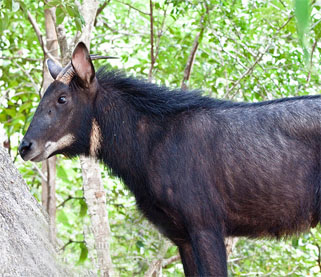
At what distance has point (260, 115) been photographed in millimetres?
4156

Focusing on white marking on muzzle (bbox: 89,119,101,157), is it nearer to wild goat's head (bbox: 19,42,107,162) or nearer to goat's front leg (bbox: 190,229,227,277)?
wild goat's head (bbox: 19,42,107,162)

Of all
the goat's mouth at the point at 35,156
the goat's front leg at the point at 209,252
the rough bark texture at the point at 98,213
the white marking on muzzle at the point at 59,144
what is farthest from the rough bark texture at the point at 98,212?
the goat's front leg at the point at 209,252

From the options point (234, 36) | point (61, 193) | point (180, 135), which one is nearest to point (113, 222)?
point (61, 193)

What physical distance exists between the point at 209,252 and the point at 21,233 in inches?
57.4

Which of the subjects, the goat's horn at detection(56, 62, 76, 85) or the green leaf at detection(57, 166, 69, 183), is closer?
the goat's horn at detection(56, 62, 76, 85)

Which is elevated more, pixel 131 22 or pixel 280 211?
pixel 131 22

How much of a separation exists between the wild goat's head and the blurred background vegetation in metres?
1.65

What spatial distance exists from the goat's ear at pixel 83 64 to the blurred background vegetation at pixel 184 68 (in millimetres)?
1660

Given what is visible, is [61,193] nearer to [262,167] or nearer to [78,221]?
[78,221]

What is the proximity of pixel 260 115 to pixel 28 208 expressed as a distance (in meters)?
2.09

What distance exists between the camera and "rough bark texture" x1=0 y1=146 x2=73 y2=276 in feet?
10.5

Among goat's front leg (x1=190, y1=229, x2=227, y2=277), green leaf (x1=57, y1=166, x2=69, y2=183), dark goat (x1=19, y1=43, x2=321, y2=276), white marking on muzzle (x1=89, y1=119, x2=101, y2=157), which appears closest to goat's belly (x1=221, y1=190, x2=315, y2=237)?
dark goat (x1=19, y1=43, x2=321, y2=276)

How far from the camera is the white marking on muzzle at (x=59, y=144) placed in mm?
4227

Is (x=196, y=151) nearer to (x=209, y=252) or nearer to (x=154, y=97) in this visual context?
(x=154, y=97)
